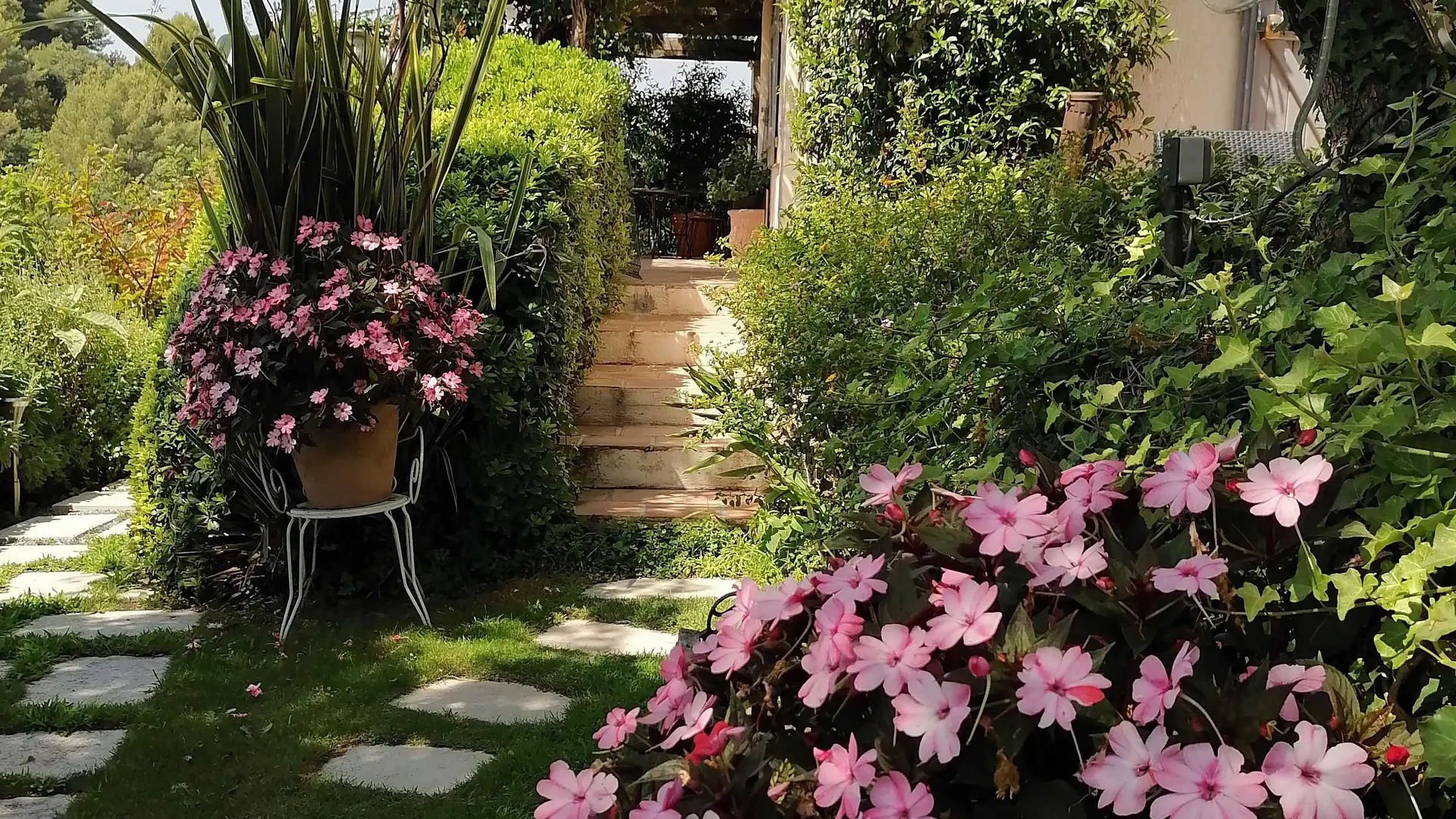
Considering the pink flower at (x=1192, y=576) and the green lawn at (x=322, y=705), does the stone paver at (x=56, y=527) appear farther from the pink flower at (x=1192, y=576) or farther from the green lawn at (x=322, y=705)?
the pink flower at (x=1192, y=576)

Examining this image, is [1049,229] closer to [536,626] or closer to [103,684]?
[536,626]

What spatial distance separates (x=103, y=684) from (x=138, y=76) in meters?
26.8

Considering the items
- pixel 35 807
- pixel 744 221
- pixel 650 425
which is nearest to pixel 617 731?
pixel 35 807

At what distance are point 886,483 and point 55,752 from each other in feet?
7.67

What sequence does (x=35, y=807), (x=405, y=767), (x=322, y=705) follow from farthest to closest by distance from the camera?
(x=322, y=705)
(x=405, y=767)
(x=35, y=807)

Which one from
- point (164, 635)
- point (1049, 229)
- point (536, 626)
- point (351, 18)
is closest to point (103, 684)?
point (164, 635)

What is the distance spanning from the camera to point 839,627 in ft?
2.68

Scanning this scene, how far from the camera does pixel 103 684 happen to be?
2.85 m

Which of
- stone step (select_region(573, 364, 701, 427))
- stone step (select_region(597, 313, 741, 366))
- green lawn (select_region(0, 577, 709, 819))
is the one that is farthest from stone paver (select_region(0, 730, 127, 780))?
stone step (select_region(597, 313, 741, 366))

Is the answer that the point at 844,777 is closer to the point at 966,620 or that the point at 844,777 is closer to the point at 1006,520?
the point at 966,620

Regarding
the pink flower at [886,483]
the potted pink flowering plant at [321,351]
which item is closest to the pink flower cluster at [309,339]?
the potted pink flowering plant at [321,351]

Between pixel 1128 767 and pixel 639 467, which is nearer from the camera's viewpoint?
pixel 1128 767

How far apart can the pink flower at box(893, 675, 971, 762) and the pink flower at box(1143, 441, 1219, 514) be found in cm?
25

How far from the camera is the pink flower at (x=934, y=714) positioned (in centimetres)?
71
